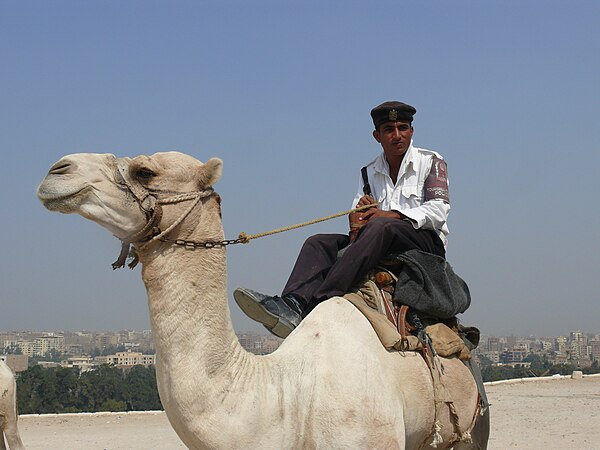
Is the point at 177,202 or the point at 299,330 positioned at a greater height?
the point at 177,202

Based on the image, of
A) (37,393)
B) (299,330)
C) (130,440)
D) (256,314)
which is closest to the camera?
(299,330)

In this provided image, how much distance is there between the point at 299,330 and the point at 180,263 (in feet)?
2.71

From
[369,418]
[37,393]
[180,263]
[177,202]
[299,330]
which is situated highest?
[177,202]

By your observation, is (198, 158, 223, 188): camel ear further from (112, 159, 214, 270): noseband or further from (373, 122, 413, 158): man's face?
(373, 122, 413, 158): man's face

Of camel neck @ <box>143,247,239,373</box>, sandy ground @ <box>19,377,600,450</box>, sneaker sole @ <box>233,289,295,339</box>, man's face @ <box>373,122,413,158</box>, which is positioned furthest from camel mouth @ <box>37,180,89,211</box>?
sandy ground @ <box>19,377,600,450</box>

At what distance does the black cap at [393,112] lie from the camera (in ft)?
19.9

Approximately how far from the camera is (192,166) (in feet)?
15.5

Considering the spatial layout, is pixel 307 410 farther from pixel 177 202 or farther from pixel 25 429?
pixel 25 429

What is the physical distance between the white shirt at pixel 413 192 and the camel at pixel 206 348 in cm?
128

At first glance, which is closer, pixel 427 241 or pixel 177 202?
pixel 177 202

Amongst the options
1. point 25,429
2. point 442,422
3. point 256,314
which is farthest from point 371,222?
point 25,429

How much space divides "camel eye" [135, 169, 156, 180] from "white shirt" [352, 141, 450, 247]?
180 centimetres

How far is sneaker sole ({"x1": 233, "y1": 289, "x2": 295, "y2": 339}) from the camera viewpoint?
5.29 m

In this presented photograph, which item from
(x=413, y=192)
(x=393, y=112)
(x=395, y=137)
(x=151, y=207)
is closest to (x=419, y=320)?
(x=413, y=192)
